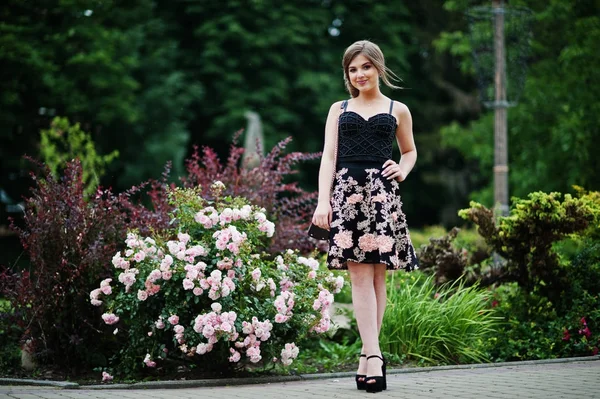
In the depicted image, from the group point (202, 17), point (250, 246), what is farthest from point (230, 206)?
point (202, 17)

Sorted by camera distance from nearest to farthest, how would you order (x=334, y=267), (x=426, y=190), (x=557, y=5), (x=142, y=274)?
1. (x=334, y=267)
2. (x=142, y=274)
3. (x=557, y=5)
4. (x=426, y=190)

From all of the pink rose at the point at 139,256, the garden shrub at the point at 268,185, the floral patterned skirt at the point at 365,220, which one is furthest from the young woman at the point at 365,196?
the garden shrub at the point at 268,185

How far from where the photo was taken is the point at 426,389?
17.6 ft

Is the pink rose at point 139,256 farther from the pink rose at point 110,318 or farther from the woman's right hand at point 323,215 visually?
the woman's right hand at point 323,215

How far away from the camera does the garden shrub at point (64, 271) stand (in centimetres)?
661

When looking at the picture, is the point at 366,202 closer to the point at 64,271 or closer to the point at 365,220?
the point at 365,220

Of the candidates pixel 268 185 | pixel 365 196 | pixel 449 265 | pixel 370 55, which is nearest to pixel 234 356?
pixel 365 196

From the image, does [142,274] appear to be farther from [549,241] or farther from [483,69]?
[483,69]

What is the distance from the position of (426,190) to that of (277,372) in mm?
28127

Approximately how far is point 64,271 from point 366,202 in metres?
2.46

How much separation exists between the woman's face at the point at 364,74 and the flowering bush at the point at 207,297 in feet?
4.41

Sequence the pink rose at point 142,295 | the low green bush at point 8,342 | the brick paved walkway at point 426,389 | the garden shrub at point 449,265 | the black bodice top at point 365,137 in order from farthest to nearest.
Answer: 1. the garden shrub at point 449,265
2. the low green bush at point 8,342
3. the pink rose at point 142,295
4. the black bodice top at point 365,137
5. the brick paved walkway at point 426,389

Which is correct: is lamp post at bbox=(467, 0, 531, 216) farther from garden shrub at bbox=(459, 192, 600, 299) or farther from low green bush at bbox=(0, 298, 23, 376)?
low green bush at bbox=(0, 298, 23, 376)

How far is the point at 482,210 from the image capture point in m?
7.82
